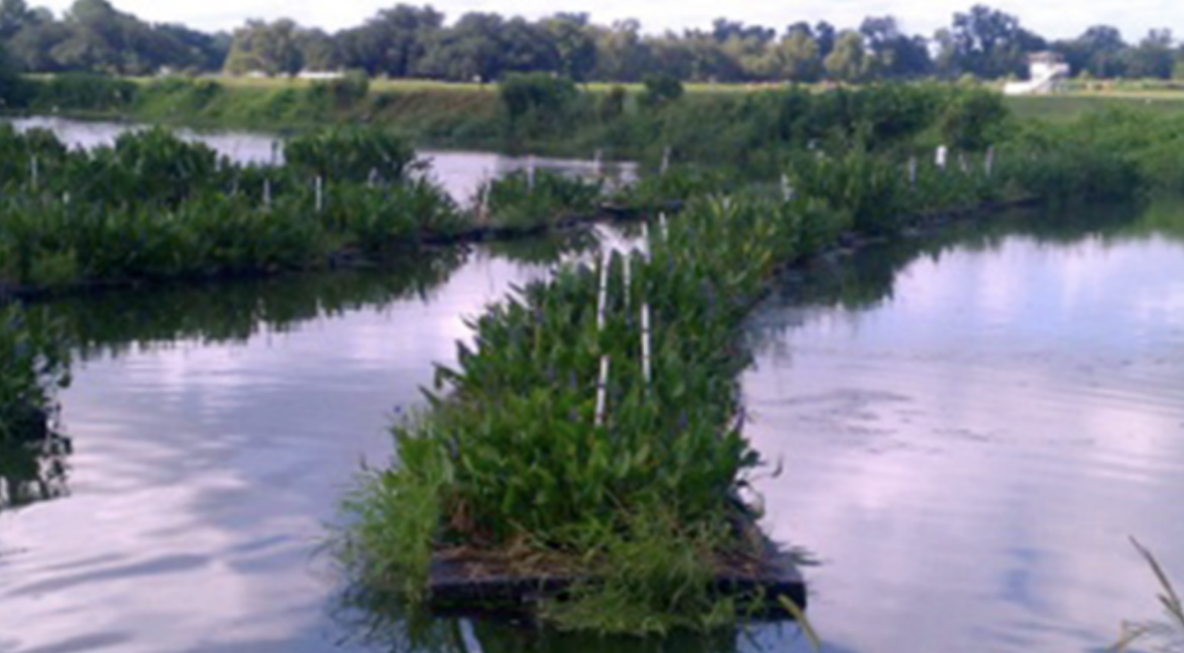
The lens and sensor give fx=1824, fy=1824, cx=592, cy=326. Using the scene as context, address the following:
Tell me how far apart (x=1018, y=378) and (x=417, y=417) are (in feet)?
22.7

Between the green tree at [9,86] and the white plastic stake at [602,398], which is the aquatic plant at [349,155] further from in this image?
the green tree at [9,86]

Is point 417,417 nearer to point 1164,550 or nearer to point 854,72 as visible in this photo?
point 1164,550

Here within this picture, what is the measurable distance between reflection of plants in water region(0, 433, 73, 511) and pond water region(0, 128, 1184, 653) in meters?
0.04

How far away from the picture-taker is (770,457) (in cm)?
1170

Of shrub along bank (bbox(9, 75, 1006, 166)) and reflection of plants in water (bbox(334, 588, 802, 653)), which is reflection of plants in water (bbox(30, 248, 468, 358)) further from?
shrub along bank (bbox(9, 75, 1006, 166))

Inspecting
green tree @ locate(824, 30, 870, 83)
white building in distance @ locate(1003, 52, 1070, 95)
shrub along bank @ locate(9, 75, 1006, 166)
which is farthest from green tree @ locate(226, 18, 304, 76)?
white building in distance @ locate(1003, 52, 1070, 95)

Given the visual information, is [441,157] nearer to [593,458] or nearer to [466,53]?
[466,53]

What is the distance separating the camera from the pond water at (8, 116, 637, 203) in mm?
40344

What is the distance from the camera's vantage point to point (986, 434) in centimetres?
1270

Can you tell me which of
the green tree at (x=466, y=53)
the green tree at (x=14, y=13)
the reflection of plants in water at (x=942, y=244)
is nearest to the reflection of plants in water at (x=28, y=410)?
the reflection of plants in water at (x=942, y=244)

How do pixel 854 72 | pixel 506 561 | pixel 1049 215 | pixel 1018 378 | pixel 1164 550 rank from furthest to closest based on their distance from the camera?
pixel 854 72
pixel 1049 215
pixel 1018 378
pixel 1164 550
pixel 506 561

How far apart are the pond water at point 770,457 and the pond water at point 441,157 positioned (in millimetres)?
16734

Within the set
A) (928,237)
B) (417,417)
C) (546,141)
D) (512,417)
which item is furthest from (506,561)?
(546,141)

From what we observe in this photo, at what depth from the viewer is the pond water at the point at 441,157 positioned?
4034 centimetres
